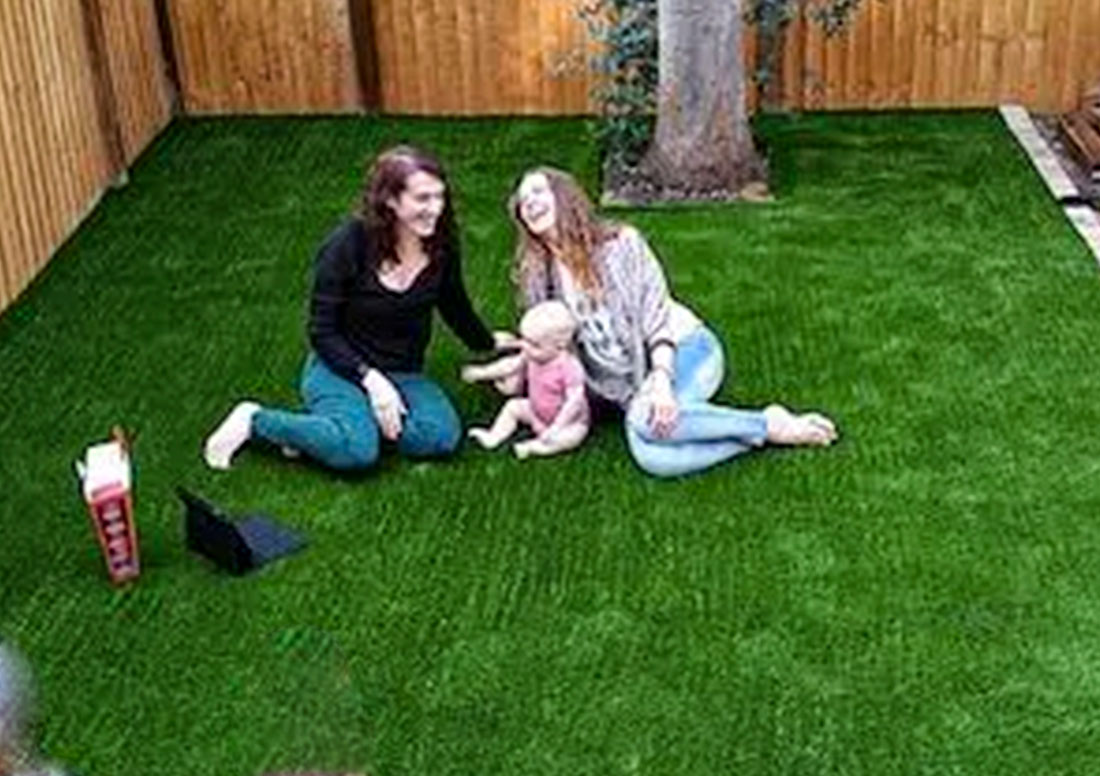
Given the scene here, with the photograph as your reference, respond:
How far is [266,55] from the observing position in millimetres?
9633

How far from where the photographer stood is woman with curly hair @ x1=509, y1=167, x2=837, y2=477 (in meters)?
5.46

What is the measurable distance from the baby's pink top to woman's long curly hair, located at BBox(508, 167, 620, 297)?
238 mm

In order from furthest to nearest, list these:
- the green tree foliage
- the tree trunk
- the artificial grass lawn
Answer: the green tree foliage, the tree trunk, the artificial grass lawn

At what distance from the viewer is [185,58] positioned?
9.65 metres

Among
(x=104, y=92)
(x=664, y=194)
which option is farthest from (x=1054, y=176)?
(x=104, y=92)

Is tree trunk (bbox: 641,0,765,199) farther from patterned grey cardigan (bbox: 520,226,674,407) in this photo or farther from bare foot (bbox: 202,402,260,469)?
bare foot (bbox: 202,402,260,469)

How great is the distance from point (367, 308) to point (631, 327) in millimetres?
855

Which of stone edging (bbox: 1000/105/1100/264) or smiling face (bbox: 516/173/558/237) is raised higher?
smiling face (bbox: 516/173/558/237)

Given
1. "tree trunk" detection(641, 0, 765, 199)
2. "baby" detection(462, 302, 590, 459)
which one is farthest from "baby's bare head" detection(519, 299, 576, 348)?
"tree trunk" detection(641, 0, 765, 199)

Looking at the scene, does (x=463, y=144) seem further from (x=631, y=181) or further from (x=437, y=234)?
(x=437, y=234)

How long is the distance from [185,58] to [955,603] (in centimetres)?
626

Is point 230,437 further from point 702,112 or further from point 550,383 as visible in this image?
point 702,112

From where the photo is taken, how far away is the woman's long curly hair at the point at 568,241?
5453 millimetres

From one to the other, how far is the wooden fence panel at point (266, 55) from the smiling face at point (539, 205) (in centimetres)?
420
